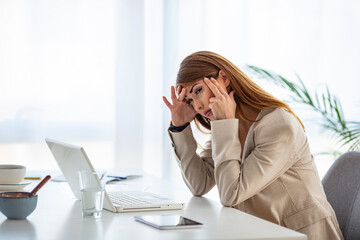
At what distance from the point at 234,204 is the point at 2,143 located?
2.15 m

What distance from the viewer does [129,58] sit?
138 inches

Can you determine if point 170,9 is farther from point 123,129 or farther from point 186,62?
point 186,62

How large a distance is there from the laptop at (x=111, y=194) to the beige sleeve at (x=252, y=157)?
0.17m

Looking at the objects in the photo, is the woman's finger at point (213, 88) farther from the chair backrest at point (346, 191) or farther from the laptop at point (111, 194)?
the chair backrest at point (346, 191)

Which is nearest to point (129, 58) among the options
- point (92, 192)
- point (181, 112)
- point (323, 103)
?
point (323, 103)

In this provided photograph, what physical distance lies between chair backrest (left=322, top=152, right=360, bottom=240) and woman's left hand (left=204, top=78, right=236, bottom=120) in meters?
0.42

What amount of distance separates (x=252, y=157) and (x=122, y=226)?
0.51m

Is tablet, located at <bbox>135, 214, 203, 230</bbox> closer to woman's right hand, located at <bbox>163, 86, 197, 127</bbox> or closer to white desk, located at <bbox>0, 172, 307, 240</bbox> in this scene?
white desk, located at <bbox>0, 172, 307, 240</bbox>

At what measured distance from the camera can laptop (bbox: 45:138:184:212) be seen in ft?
4.50

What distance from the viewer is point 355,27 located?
3.92 m

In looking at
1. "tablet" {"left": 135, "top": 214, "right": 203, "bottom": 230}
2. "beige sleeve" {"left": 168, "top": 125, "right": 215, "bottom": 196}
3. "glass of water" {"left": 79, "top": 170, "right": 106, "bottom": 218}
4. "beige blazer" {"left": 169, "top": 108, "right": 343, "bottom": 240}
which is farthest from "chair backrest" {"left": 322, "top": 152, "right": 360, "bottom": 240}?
"glass of water" {"left": 79, "top": 170, "right": 106, "bottom": 218}

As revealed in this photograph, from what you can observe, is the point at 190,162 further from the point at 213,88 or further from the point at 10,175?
the point at 10,175

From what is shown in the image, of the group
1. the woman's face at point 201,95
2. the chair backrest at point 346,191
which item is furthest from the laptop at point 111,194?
the chair backrest at point 346,191

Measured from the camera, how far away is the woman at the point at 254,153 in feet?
5.12
